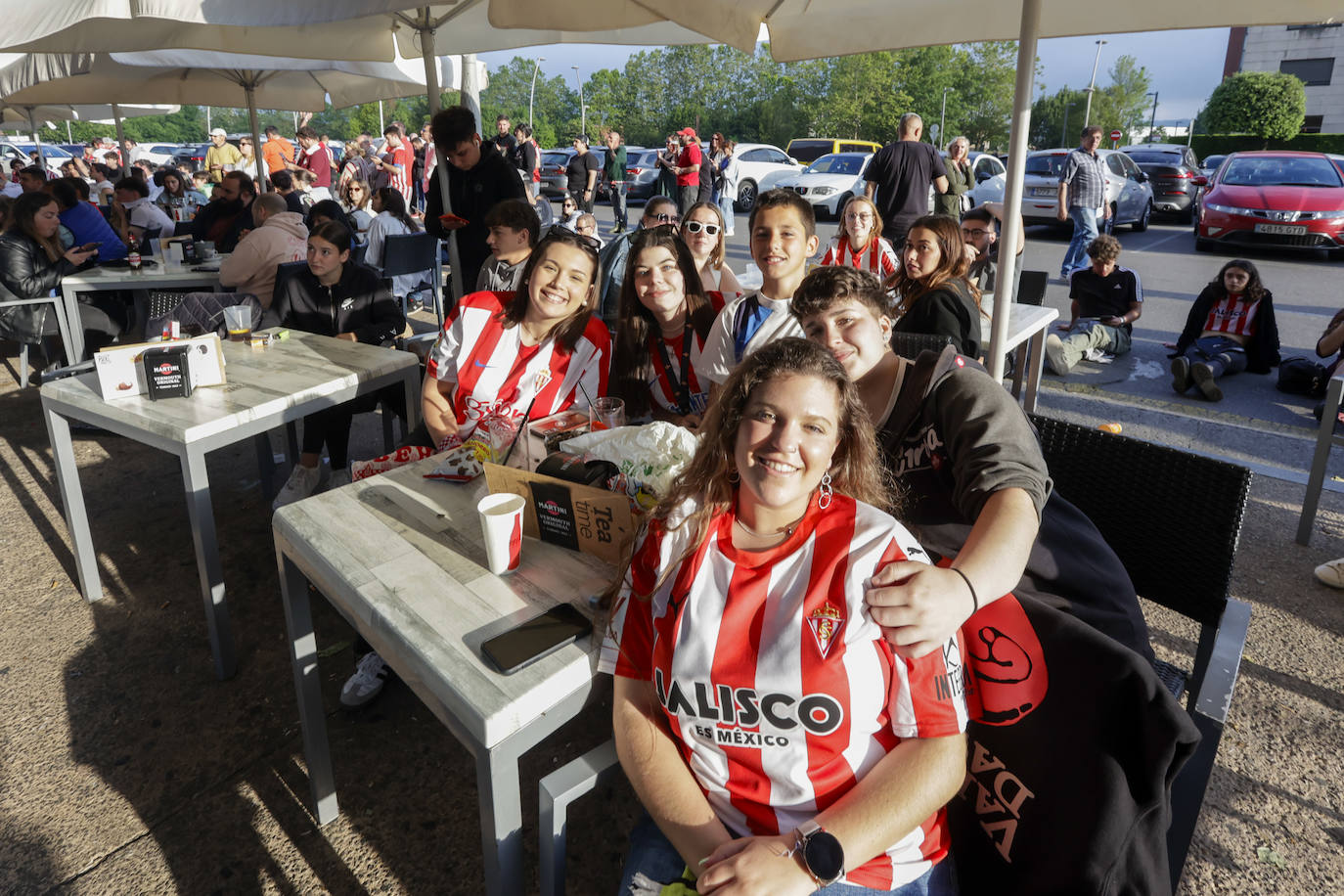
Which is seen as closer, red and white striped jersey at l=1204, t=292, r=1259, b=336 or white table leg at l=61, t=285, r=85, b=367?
white table leg at l=61, t=285, r=85, b=367

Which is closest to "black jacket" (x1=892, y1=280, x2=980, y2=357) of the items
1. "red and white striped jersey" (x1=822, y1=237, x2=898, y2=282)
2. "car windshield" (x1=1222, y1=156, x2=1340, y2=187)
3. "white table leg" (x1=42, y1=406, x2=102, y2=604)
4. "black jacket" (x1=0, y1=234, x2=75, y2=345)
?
"red and white striped jersey" (x1=822, y1=237, x2=898, y2=282)

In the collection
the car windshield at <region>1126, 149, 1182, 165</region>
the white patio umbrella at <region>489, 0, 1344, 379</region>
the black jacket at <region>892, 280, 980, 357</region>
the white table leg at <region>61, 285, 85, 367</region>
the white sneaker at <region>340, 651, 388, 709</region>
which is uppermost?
the car windshield at <region>1126, 149, 1182, 165</region>

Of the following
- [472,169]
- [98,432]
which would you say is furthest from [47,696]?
[472,169]

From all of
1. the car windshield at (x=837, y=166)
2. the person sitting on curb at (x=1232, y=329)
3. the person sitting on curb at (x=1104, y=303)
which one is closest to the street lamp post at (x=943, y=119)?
the car windshield at (x=837, y=166)

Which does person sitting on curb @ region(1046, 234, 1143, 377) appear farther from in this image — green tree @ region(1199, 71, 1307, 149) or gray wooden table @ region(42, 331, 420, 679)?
green tree @ region(1199, 71, 1307, 149)

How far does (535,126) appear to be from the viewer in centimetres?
6044

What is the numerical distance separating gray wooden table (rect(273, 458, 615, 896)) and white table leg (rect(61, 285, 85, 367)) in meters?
4.33

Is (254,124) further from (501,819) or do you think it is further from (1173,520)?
(1173,520)

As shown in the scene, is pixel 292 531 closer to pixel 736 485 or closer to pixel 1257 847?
pixel 736 485

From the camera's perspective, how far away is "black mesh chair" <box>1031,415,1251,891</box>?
169 centimetres

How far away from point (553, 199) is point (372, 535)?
17.6m

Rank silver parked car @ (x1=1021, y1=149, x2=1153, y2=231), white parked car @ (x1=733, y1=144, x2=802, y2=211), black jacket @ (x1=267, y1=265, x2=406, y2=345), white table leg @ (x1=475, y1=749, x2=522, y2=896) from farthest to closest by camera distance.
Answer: white parked car @ (x1=733, y1=144, x2=802, y2=211) < silver parked car @ (x1=1021, y1=149, x2=1153, y2=231) < black jacket @ (x1=267, y1=265, x2=406, y2=345) < white table leg @ (x1=475, y1=749, x2=522, y2=896)

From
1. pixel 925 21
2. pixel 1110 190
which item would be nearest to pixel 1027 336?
pixel 925 21

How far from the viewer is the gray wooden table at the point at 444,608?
131 cm
